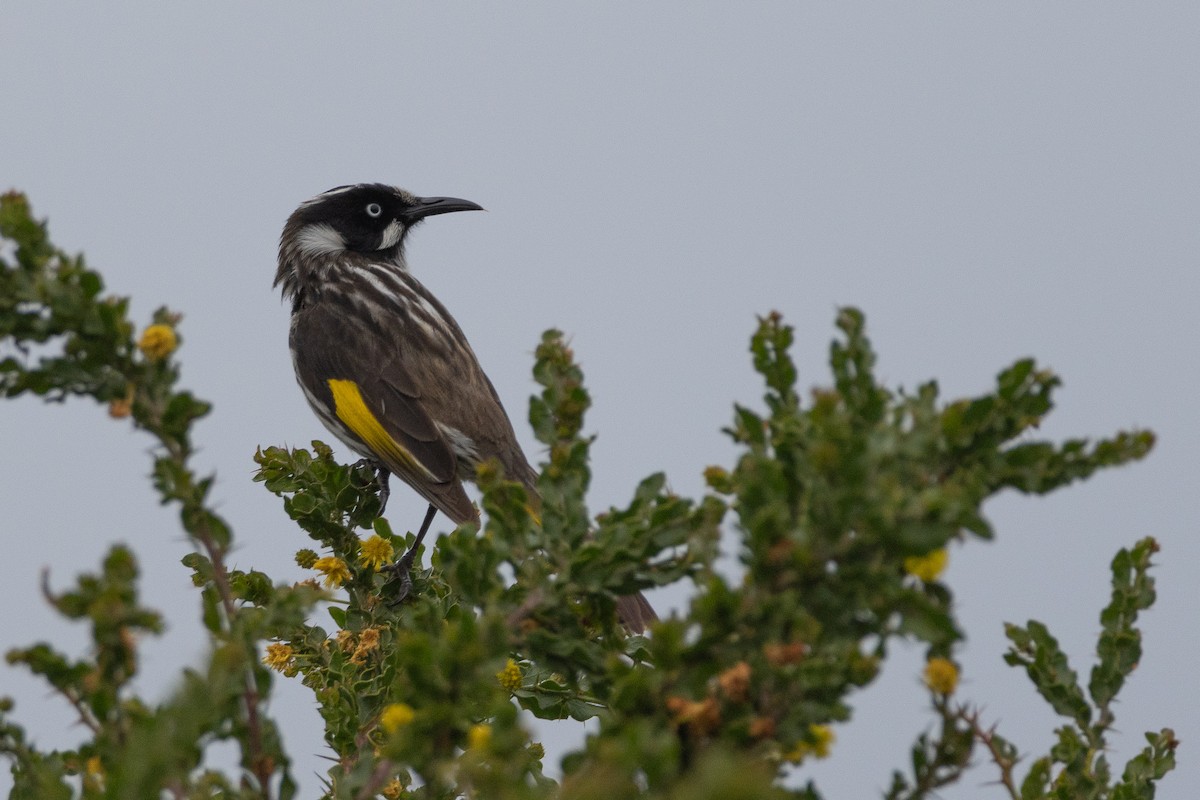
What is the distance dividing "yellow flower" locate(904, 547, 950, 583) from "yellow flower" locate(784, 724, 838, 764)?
0.99 feet

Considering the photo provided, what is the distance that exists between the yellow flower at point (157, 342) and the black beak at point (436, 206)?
6.50m

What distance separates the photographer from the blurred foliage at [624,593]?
1997 mm

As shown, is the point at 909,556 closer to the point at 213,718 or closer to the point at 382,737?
the point at 213,718

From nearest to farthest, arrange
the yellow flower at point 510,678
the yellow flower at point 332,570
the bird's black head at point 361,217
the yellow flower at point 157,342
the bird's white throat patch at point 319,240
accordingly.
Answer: the yellow flower at point 157,342 < the yellow flower at point 510,678 < the yellow flower at point 332,570 < the bird's white throat patch at point 319,240 < the bird's black head at point 361,217

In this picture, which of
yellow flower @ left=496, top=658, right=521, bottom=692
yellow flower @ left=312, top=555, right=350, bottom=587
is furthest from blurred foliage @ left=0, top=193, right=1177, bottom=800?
yellow flower @ left=312, top=555, right=350, bottom=587

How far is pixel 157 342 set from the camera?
99.3 inches

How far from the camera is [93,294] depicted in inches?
100

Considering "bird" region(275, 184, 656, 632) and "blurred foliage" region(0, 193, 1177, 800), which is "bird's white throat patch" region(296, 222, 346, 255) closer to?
"bird" region(275, 184, 656, 632)

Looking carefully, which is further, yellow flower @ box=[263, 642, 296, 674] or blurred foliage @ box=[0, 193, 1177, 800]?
yellow flower @ box=[263, 642, 296, 674]

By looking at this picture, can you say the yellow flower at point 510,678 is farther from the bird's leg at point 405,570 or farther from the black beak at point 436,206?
the black beak at point 436,206

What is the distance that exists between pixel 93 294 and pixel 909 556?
1524 millimetres

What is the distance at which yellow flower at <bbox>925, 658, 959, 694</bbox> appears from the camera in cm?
226

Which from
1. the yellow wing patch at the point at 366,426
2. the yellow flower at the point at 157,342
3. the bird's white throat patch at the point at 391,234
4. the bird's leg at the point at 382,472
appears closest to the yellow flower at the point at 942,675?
the yellow flower at the point at 157,342

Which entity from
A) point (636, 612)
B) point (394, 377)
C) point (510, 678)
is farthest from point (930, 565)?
point (394, 377)
